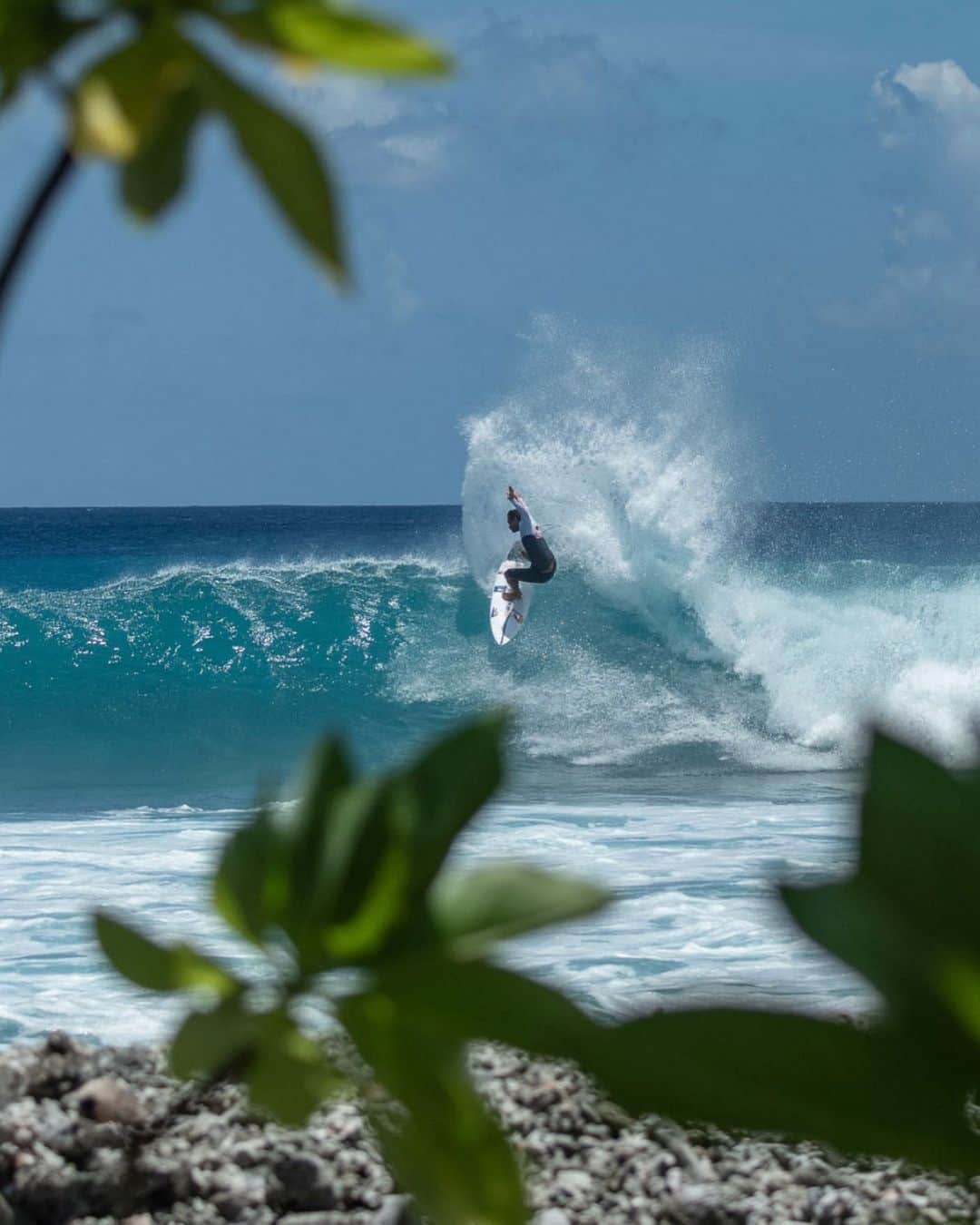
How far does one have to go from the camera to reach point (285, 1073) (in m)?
0.36

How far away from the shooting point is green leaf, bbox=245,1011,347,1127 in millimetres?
358

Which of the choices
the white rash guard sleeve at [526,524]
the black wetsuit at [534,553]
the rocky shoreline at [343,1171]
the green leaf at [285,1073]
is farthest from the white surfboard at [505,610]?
the green leaf at [285,1073]

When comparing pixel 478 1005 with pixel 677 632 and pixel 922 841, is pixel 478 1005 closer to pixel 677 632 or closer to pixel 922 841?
pixel 922 841

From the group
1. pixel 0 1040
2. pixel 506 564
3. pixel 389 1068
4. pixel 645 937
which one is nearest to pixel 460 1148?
pixel 389 1068

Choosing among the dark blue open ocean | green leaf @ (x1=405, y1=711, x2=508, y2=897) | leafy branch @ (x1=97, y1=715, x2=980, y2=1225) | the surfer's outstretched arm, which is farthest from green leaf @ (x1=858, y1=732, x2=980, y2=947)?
the surfer's outstretched arm

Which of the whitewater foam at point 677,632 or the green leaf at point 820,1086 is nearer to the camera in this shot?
the green leaf at point 820,1086

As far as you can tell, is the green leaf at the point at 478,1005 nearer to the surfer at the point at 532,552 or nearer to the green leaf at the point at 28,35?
the green leaf at the point at 28,35

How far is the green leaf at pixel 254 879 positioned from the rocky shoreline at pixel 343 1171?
257 cm

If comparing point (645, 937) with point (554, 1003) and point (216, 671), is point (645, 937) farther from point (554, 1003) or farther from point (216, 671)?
point (216, 671)

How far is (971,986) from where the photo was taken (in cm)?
24

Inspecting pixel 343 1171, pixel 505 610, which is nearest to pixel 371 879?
pixel 343 1171

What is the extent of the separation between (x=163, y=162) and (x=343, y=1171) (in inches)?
126

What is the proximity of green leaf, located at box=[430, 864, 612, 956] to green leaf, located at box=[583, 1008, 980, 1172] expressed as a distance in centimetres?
7

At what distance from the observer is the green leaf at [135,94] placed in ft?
0.92
